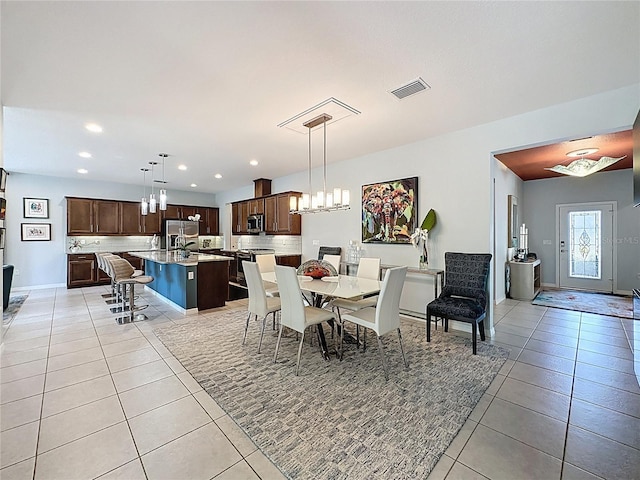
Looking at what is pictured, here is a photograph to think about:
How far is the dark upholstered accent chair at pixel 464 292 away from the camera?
10.5 ft

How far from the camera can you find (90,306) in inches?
201

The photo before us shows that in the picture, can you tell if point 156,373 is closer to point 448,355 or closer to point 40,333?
point 40,333

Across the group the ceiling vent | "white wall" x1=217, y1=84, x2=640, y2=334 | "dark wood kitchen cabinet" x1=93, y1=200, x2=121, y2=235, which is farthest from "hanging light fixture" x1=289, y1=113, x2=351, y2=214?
"dark wood kitchen cabinet" x1=93, y1=200, x2=121, y2=235

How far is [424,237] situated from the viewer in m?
4.13

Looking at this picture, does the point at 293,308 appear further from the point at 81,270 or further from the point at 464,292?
the point at 81,270

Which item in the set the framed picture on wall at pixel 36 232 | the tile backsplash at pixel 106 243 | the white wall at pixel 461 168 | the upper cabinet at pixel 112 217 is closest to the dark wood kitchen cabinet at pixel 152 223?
the upper cabinet at pixel 112 217

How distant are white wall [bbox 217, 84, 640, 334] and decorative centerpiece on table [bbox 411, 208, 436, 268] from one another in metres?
0.11

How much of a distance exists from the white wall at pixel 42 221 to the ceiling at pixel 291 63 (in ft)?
12.4

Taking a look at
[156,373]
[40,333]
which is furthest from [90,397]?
[40,333]

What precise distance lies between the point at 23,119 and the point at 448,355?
5.67m

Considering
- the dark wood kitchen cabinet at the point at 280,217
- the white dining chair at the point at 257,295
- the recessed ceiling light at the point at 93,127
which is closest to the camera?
the white dining chair at the point at 257,295

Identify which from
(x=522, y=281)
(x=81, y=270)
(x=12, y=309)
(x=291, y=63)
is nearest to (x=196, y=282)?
(x=12, y=309)

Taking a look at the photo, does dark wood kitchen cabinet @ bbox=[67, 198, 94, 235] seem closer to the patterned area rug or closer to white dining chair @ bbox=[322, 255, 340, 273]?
the patterned area rug

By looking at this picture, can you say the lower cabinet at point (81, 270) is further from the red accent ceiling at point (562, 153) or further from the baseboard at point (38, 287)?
the red accent ceiling at point (562, 153)
